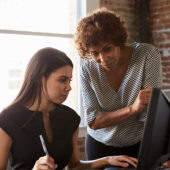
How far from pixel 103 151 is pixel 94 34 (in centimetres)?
73

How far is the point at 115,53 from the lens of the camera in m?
2.04

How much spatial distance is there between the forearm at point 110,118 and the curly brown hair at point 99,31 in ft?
1.23

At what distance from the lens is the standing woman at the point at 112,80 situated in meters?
2.00

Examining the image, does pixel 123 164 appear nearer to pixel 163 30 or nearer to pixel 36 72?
pixel 36 72

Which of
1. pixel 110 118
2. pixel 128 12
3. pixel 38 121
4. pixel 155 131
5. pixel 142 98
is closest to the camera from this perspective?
pixel 155 131

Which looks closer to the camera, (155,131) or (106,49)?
(155,131)

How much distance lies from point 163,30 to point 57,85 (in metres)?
2.47

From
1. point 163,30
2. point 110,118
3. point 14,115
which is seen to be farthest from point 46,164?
point 163,30

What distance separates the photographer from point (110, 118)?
209cm

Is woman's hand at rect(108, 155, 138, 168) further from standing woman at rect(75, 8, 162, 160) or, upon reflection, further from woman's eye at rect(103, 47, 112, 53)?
woman's eye at rect(103, 47, 112, 53)

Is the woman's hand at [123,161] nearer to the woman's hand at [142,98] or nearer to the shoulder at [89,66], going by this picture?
the woman's hand at [142,98]

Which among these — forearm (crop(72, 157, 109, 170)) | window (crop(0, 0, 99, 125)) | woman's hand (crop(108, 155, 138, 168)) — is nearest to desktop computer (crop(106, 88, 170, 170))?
woman's hand (crop(108, 155, 138, 168))

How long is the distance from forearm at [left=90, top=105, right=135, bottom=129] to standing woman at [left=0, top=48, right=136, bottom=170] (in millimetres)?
221

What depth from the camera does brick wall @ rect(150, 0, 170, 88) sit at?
3.96m
